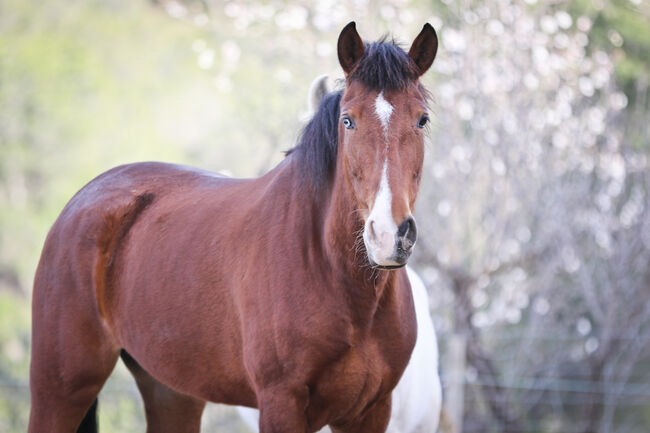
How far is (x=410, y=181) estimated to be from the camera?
94.7 inches

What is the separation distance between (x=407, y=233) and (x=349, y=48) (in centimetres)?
74

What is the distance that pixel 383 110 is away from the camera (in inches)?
96.2

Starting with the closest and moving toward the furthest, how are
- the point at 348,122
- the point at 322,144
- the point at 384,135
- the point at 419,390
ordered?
the point at 384,135, the point at 348,122, the point at 322,144, the point at 419,390

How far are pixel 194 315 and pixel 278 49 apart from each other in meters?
6.39

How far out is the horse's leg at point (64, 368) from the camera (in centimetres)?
329

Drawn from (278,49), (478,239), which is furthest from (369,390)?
(278,49)

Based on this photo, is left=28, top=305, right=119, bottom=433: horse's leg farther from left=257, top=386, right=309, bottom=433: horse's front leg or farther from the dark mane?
the dark mane

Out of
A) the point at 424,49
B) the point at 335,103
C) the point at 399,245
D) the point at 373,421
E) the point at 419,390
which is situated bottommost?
the point at 419,390

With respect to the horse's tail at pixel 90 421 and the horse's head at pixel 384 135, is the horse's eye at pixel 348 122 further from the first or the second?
the horse's tail at pixel 90 421

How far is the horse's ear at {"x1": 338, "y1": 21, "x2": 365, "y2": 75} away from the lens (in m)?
2.55

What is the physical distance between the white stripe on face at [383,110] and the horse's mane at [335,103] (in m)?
0.05

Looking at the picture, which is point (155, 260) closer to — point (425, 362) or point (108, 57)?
point (425, 362)

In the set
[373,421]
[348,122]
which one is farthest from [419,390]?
[348,122]

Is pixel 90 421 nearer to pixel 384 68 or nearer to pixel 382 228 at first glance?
pixel 382 228
